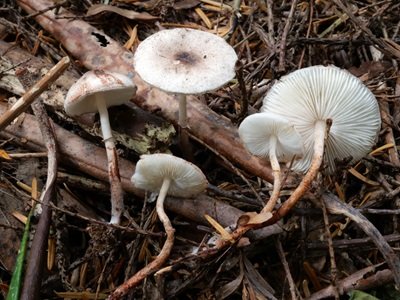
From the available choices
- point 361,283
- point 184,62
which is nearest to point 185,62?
point 184,62

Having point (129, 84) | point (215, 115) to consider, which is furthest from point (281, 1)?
point (129, 84)

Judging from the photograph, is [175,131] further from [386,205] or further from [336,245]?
[386,205]

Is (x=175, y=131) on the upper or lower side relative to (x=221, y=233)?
upper

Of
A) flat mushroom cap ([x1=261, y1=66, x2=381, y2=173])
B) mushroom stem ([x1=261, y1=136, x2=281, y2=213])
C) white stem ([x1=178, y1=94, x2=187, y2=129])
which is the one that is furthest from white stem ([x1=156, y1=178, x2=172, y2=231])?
flat mushroom cap ([x1=261, y1=66, x2=381, y2=173])

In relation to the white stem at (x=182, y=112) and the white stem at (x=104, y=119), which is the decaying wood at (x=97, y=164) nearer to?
the white stem at (x=104, y=119)

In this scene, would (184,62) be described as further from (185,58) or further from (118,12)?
(118,12)

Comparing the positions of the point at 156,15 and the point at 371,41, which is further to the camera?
the point at 156,15

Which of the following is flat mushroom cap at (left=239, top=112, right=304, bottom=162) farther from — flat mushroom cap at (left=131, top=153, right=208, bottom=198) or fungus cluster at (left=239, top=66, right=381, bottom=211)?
flat mushroom cap at (left=131, top=153, right=208, bottom=198)
